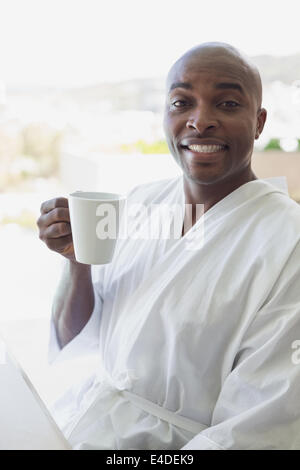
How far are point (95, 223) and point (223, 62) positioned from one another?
38 centimetres

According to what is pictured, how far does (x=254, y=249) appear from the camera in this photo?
94 cm

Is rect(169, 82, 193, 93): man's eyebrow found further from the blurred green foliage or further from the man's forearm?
the blurred green foliage

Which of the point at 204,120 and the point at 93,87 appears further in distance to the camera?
the point at 93,87

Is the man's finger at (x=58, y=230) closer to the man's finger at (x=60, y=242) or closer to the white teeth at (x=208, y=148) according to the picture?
the man's finger at (x=60, y=242)

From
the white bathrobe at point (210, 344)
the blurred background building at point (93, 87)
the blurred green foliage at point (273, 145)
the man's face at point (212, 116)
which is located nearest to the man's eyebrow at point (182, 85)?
the man's face at point (212, 116)

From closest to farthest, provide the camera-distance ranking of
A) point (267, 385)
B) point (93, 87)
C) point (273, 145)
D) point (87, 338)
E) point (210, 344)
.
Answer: point (267, 385)
point (210, 344)
point (87, 338)
point (273, 145)
point (93, 87)

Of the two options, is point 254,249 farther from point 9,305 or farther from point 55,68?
point 55,68

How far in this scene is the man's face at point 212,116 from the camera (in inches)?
37.7

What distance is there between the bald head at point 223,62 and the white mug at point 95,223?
29cm

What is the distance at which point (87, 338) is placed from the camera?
3.79 ft

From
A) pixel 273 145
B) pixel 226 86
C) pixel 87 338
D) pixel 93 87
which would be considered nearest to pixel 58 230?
pixel 87 338

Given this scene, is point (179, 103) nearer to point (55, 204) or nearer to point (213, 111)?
point (213, 111)

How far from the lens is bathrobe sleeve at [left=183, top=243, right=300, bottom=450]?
783 mm
